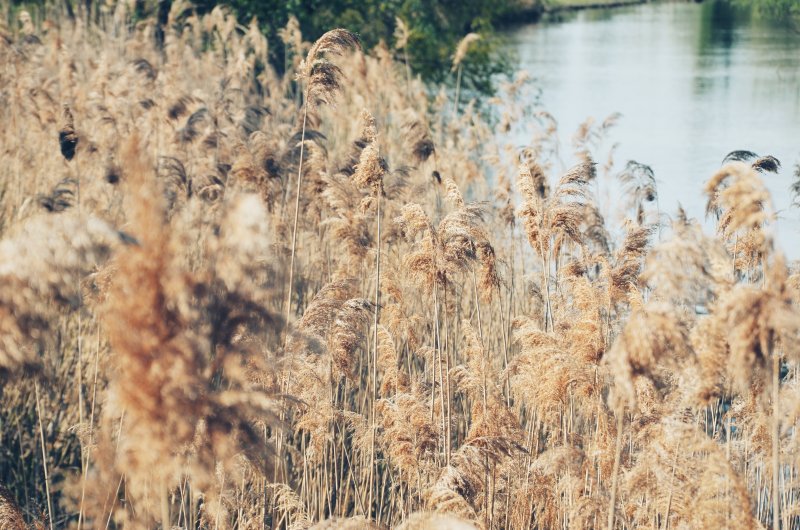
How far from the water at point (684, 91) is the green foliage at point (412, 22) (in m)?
1.07

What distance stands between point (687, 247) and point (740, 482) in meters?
0.59

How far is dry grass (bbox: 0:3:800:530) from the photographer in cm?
161

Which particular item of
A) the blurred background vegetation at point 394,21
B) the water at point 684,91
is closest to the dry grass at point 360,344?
the water at point 684,91

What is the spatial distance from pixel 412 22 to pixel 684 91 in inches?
184

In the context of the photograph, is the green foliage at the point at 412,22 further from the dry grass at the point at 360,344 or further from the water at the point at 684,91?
the dry grass at the point at 360,344

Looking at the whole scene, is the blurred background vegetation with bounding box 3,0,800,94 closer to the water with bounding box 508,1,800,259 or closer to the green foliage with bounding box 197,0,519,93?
the green foliage with bounding box 197,0,519,93

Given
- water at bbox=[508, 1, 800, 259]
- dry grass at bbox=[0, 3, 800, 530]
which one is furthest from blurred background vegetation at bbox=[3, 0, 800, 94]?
dry grass at bbox=[0, 3, 800, 530]

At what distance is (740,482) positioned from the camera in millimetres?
2168

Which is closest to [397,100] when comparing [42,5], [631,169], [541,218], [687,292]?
[631,169]

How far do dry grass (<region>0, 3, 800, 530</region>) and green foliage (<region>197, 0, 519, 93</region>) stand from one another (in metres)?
5.83

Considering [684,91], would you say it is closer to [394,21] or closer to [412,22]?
[412,22]

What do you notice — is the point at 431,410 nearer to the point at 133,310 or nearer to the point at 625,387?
the point at 625,387

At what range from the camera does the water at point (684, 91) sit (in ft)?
33.3

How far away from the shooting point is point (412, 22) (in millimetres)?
13461
